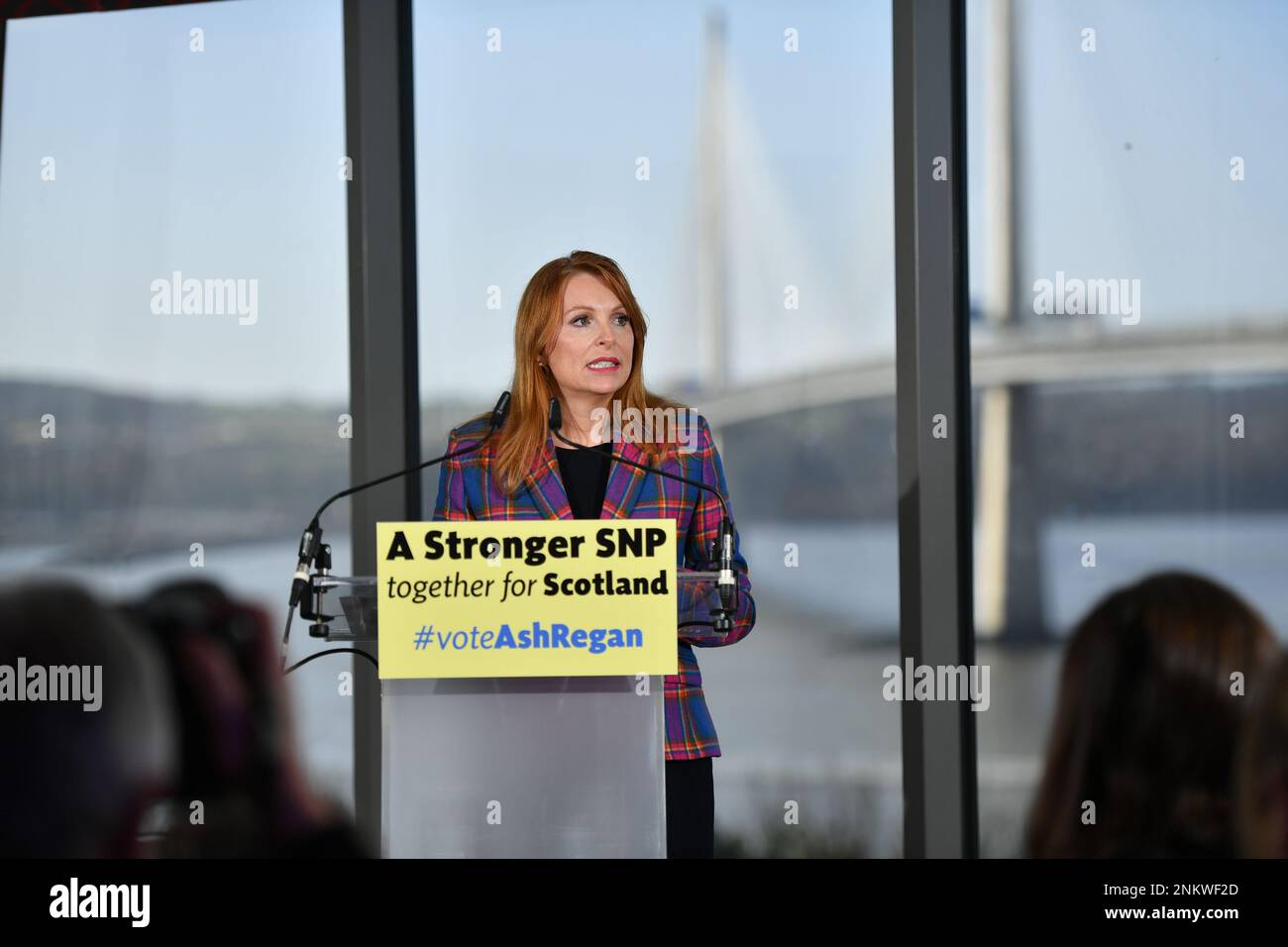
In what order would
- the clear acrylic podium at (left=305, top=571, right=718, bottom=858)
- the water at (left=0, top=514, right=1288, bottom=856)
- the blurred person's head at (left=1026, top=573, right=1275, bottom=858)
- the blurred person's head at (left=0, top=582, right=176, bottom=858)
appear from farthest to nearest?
the water at (left=0, top=514, right=1288, bottom=856)
the clear acrylic podium at (left=305, top=571, right=718, bottom=858)
the blurred person's head at (left=1026, top=573, right=1275, bottom=858)
the blurred person's head at (left=0, top=582, right=176, bottom=858)

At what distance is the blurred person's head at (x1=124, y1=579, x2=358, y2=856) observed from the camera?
1045 millimetres

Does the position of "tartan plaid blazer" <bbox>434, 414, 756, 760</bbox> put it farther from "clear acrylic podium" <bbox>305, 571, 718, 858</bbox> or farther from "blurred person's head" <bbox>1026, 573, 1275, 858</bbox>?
"blurred person's head" <bbox>1026, 573, 1275, 858</bbox>

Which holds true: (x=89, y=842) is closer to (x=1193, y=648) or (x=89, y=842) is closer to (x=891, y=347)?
(x=1193, y=648)

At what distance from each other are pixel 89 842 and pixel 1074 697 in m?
0.98

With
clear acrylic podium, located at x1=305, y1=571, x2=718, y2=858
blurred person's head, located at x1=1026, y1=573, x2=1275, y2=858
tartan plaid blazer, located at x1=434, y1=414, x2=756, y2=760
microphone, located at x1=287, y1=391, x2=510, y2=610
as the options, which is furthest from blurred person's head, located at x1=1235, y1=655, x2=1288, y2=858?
microphone, located at x1=287, y1=391, x2=510, y2=610

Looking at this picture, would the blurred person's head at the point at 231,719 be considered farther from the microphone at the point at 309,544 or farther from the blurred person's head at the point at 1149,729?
the blurred person's head at the point at 1149,729

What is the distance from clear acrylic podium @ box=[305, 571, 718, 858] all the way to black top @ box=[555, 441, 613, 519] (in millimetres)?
407

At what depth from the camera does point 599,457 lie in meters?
1.99

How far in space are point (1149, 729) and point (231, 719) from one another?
0.90m

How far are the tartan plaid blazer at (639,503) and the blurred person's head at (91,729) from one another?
83cm

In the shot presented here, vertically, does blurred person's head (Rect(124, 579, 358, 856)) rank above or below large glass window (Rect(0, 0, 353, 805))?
below

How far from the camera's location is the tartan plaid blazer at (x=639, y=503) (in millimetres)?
1906

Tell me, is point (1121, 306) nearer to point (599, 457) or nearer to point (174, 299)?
point (599, 457)
